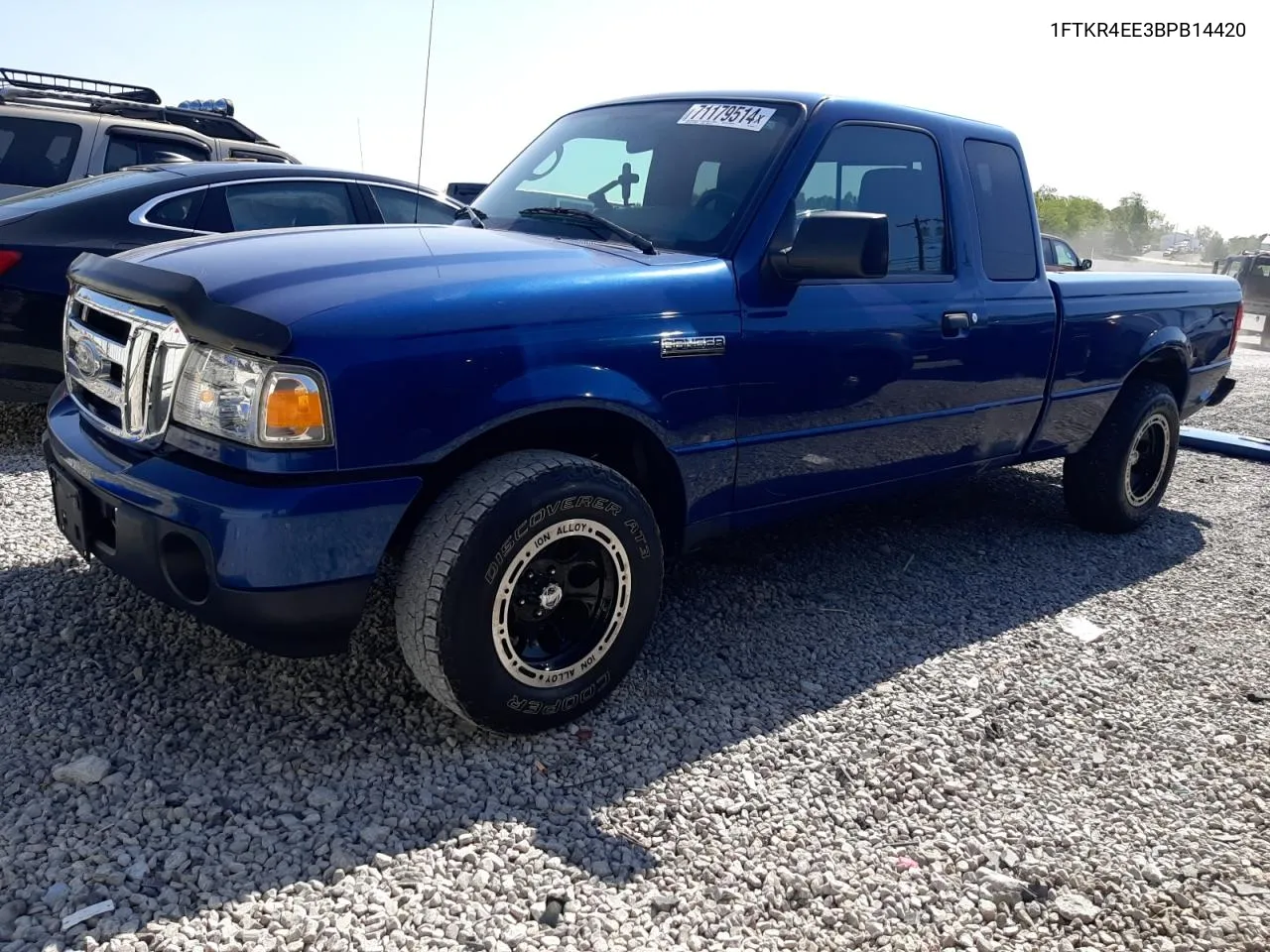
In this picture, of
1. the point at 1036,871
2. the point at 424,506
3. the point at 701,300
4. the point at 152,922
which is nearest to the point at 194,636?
the point at 424,506

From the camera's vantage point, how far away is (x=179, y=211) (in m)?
5.37

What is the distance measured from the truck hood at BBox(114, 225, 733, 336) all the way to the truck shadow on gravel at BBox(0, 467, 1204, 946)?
1133 millimetres

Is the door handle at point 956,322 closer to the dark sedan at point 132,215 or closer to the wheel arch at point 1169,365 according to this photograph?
the wheel arch at point 1169,365

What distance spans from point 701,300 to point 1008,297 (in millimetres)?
1729

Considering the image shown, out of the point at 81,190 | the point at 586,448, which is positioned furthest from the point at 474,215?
the point at 81,190

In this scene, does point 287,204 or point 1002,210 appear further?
point 287,204

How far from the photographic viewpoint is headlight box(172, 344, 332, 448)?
7.84ft

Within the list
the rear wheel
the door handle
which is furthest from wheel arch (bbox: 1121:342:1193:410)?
the door handle

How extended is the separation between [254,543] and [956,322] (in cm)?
270

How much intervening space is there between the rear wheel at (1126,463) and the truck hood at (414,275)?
2.78m

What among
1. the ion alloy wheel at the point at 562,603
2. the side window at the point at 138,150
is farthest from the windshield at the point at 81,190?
the ion alloy wheel at the point at 562,603

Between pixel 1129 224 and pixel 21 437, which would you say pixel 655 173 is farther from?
pixel 1129 224

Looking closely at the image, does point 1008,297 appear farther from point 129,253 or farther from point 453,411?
point 129,253

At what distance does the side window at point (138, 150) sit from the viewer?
7500mm
